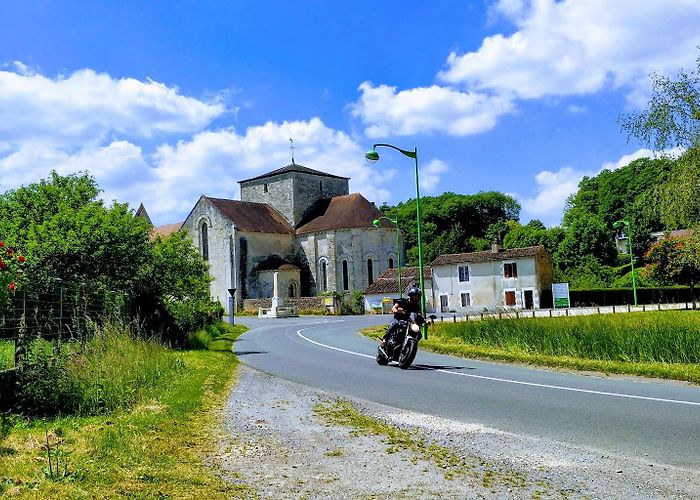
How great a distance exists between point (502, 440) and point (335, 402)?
3.49 meters

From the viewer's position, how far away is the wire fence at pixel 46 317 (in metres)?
9.40

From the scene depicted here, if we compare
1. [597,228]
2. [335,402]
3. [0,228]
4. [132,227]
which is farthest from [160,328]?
[597,228]

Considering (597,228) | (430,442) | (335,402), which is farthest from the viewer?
(597,228)

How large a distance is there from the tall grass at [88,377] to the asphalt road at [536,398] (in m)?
3.27

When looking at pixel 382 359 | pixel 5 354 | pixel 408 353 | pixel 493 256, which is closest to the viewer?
pixel 5 354

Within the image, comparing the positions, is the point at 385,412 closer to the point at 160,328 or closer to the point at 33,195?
the point at 160,328

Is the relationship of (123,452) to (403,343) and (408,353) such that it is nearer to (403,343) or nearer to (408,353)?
(408,353)

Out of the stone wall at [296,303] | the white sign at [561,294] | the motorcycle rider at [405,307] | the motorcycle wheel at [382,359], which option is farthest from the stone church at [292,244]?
the motorcycle rider at [405,307]

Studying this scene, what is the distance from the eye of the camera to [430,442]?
7.13m

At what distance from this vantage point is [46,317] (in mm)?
11039

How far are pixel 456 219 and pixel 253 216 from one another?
3547 centimetres

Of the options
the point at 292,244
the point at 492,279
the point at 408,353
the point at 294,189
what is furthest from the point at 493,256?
the point at 408,353

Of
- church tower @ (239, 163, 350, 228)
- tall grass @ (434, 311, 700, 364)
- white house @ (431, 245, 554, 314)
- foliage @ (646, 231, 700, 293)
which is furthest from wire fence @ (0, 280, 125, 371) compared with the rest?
church tower @ (239, 163, 350, 228)

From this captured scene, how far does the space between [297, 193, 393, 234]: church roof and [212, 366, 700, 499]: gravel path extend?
202 ft
